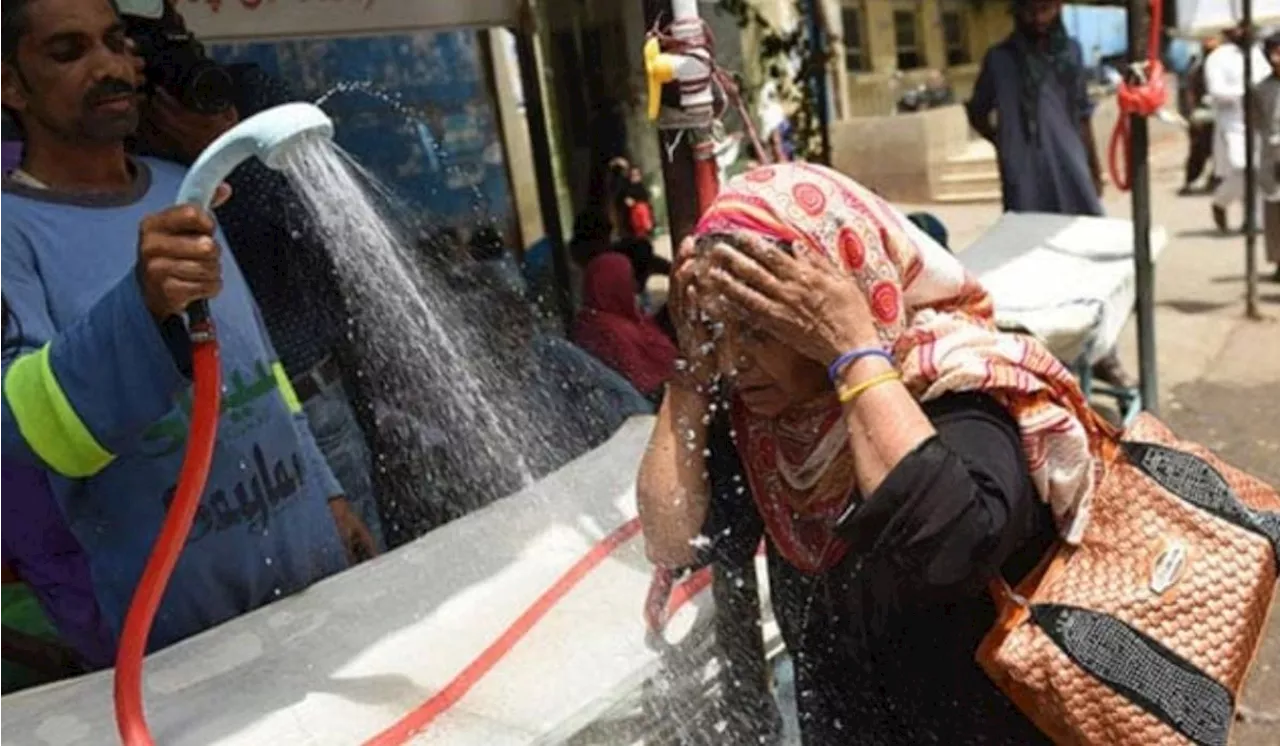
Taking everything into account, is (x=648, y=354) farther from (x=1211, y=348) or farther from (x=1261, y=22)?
(x=1261, y=22)

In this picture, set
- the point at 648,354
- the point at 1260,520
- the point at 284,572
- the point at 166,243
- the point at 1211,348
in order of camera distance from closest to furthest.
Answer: the point at 166,243, the point at 1260,520, the point at 284,572, the point at 648,354, the point at 1211,348

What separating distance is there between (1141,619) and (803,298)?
0.52 meters

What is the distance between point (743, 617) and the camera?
5.84 ft

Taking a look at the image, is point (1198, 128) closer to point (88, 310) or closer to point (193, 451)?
point (88, 310)

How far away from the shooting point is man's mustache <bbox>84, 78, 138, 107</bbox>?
1852 millimetres

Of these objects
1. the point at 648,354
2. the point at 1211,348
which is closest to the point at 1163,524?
the point at 648,354

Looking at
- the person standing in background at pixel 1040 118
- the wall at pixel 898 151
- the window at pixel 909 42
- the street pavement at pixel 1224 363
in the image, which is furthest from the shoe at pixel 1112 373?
the window at pixel 909 42

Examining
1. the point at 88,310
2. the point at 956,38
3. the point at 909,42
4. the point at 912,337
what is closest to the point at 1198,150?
the point at 909,42

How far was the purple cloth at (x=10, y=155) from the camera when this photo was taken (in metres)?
1.97

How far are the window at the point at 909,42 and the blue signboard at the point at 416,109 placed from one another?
1512cm

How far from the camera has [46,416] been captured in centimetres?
148

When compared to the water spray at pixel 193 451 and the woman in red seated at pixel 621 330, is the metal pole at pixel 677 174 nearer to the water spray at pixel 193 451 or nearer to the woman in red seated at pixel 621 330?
the water spray at pixel 193 451

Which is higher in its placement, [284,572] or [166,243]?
[166,243]

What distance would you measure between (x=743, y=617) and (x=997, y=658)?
45 centimetres
